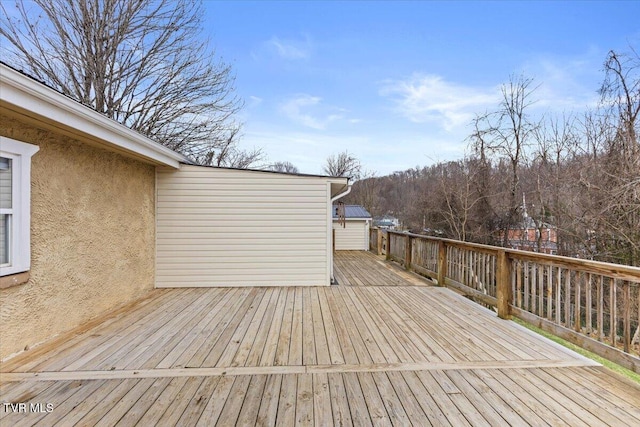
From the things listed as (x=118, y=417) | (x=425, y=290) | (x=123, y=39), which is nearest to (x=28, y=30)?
(x=123, y=39)

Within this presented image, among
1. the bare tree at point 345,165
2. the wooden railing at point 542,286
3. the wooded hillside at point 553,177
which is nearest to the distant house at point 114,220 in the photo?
the wooden railing at point 542,286

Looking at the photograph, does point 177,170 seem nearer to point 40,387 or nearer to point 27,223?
point 27,223

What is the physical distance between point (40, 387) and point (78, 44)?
8815 millimetres

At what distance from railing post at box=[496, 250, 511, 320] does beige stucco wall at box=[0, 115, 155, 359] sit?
16.5 feet

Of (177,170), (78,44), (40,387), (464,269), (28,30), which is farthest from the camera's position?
(78,44)

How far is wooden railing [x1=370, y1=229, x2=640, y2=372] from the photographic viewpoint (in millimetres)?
2332

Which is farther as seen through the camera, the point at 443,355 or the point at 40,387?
the point at 443,355

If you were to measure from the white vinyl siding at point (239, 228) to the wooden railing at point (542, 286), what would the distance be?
2279 millimetres

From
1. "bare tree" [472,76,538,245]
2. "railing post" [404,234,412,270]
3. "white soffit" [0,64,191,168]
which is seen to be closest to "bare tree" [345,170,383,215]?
"bare tree" [472,76,538,245]

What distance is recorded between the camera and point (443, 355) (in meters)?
2.62

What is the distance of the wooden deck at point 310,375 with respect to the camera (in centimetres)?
180

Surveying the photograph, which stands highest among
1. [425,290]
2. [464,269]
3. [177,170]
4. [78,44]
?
[78,44]

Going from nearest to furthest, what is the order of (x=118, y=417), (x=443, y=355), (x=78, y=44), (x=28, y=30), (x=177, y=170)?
1. (x=118, y=417)
2. (x=443, y=355)
3. (x=177, y=170)
4. (x=28, y=30)
5. (x=78, y=44)

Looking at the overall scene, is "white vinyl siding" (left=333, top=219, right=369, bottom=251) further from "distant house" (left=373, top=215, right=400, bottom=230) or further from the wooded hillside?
"distant house" (left=373, top=215, right=400, bottom=230)
